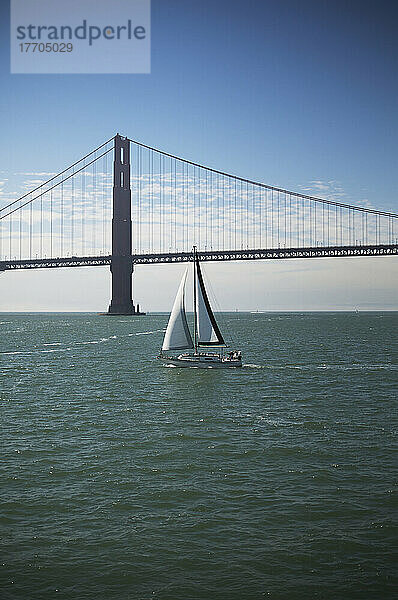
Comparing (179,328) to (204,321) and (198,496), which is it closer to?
(204,321)

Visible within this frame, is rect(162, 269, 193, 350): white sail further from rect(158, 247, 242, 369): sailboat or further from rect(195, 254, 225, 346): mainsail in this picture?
rect(195, 254, 225, 346): mainsail

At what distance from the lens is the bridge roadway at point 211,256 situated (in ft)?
320

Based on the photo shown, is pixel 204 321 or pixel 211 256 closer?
pixel 204 321

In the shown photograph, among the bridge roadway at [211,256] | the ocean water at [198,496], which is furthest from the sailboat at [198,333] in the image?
the bridge roadway at [211,256]

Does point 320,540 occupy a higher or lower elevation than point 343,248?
lower

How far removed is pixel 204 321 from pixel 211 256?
70182 millimetres

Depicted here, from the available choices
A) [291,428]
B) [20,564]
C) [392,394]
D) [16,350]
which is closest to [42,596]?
[20,564]

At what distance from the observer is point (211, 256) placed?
109625 mm

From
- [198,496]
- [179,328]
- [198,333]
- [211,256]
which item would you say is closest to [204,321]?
[198,333]

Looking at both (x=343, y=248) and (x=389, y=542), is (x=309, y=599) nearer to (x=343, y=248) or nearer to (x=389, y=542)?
(x=389, y=542)

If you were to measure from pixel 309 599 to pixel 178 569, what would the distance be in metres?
2.35

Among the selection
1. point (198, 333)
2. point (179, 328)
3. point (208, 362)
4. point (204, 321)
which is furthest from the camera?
point (198, 333)

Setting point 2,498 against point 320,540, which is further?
point 2,498

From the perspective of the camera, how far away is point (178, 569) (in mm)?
10625
